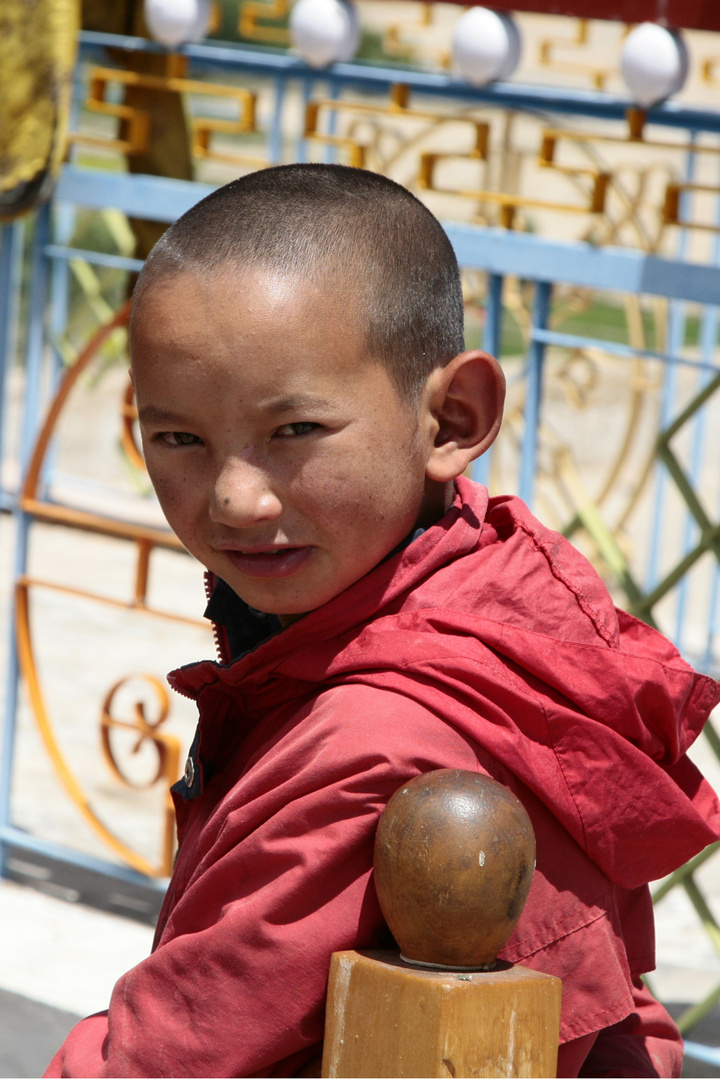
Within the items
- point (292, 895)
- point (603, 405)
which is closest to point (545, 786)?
point (292, 895)

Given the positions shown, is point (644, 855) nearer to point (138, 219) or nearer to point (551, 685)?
point (551, 685)

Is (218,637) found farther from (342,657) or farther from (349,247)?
(349,247)

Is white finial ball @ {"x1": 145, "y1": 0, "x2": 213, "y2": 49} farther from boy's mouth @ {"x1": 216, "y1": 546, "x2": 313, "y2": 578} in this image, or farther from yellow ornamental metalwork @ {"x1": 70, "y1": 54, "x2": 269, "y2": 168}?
boy's mouth @ {"x1": 216, "y1": 546, "x2": 313, "y2": 578}

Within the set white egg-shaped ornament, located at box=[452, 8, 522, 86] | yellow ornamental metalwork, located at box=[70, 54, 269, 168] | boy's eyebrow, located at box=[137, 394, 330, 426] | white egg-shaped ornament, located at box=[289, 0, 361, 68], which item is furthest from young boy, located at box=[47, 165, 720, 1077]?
white egg-shaped ornament, located at box=[289, 0, 361, 68]

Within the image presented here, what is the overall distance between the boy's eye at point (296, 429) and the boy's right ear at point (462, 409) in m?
0.13

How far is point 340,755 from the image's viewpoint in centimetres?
91

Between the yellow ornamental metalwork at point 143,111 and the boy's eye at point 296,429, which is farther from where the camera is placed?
the yellow ornamental metalwork at point 143,111

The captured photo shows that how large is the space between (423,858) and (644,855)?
0.86 ft

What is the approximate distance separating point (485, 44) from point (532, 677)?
234 centimetres

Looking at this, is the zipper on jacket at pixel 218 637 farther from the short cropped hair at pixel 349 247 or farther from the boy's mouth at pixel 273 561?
the short cropped hair at pixel 349 247

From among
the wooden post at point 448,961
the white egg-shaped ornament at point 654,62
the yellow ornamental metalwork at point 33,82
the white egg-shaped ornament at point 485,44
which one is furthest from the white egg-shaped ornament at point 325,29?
the wooden post at point 448,961

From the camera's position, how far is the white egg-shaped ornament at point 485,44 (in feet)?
9.78

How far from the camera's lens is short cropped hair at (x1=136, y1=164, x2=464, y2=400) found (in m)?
0.99

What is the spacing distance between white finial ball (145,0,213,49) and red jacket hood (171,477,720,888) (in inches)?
99.6
